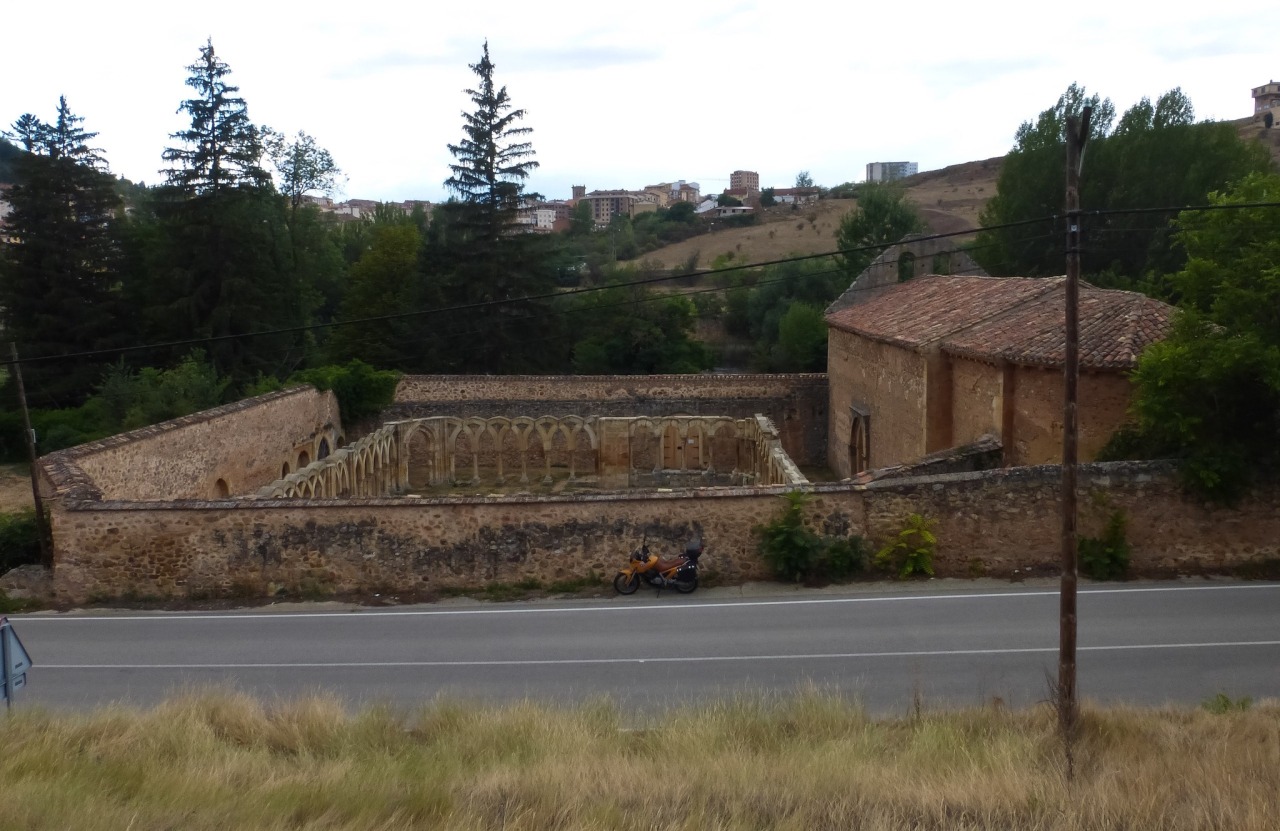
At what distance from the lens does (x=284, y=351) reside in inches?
1672

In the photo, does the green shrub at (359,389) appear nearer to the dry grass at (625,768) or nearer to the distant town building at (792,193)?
the dry grass at (625,768)

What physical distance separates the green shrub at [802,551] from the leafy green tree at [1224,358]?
5.32 meters

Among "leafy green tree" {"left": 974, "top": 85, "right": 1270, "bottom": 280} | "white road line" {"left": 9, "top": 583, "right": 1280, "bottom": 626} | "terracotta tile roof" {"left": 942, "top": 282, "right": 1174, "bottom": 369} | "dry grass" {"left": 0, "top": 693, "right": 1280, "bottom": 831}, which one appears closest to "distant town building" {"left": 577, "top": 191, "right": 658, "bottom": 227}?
"leafy green tree" {"left": 974, "top": 85, "right": 1270, "bottom": 280}

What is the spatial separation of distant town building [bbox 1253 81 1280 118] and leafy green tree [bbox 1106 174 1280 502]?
11270 cm

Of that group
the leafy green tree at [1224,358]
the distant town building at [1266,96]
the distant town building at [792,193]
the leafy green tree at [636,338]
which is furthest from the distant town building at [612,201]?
the leafy green tree at [1224,358]

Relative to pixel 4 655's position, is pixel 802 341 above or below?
below

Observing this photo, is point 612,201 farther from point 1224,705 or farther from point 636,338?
point 1224,705

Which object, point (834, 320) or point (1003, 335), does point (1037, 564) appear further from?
point (834, 320)

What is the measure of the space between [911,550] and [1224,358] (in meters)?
5.45

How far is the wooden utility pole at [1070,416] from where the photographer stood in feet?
31.2

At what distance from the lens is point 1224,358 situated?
49.3ft

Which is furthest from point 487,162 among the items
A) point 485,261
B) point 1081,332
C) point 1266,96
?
point 1266,96

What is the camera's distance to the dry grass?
6.99 meters

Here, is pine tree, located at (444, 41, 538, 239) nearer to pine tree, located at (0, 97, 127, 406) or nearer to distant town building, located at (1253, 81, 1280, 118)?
pine tree, located at (0, 97, 127, 406)
